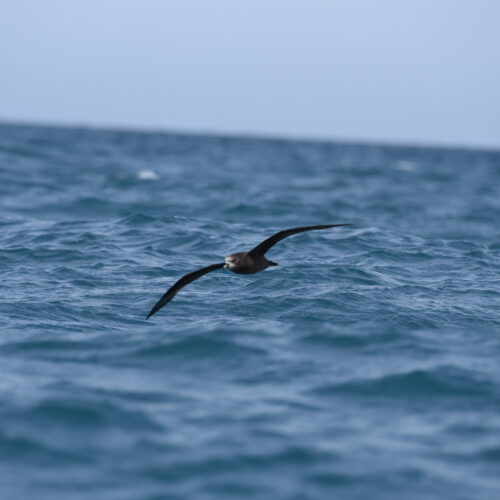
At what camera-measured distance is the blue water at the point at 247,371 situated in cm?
694

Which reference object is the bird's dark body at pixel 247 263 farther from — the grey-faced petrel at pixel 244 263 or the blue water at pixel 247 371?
the blue water at pixel 247 371

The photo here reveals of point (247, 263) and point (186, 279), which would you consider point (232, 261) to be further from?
point (186, 279)

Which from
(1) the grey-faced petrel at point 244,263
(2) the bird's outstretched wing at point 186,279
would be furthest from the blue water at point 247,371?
(1) the grey-faced petrel at point 244,263

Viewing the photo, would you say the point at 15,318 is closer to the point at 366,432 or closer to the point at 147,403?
the point at 147,403

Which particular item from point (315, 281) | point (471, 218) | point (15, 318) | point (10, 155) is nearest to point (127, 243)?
point (315, 281)

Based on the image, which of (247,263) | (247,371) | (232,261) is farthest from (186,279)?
(247,371)

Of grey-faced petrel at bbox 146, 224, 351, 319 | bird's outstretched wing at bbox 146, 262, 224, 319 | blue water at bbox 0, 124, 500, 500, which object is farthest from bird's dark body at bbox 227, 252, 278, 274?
blue water at bbox 0, 124, 500, 500

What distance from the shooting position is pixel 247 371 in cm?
927

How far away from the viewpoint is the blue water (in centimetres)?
694

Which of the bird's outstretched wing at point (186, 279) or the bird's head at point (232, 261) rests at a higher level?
the bird's head at point (232, 261)

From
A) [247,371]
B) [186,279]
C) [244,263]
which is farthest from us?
[186,279]

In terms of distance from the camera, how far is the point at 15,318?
1162cm

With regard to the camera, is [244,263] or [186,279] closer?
[244,263]

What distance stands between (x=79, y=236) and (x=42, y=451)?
12.1 m
